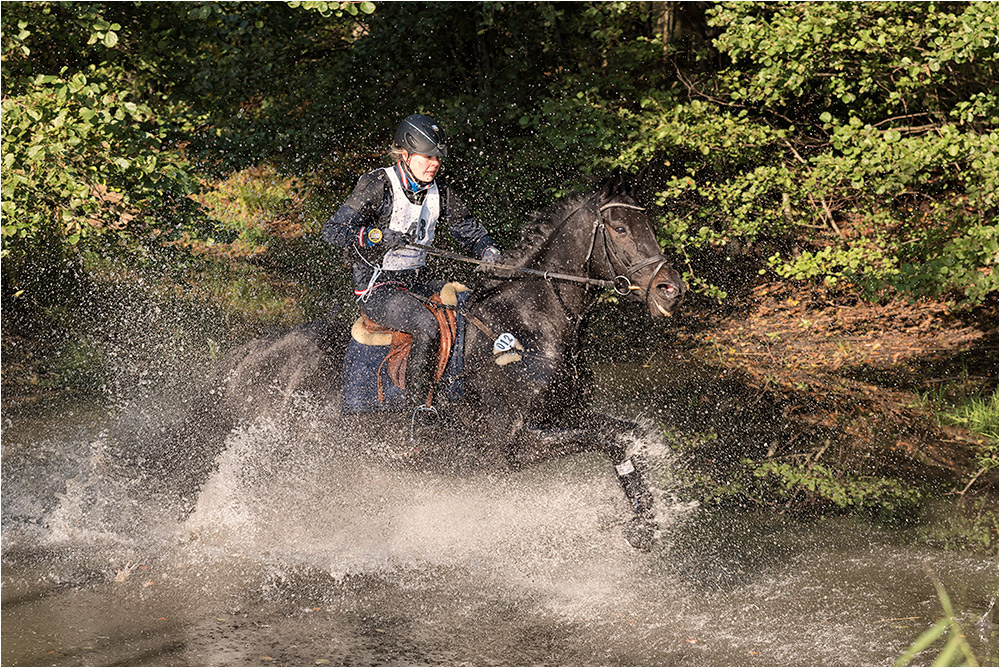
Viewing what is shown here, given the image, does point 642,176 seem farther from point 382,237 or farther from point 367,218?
point 382,237

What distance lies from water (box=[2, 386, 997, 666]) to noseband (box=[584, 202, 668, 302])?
1148 millimetres

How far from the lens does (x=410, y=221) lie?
22.3 feet

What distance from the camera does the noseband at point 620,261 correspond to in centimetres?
590

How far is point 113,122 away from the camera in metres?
9.09

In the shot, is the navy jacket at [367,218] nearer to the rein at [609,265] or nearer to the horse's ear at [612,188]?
the rein at [609,265]

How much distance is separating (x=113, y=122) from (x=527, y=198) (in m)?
5.20

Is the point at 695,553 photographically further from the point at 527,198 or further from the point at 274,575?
the point at 527,198

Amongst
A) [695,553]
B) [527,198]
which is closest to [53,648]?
[695,553]

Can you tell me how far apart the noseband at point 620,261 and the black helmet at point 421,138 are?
1248 millimetres

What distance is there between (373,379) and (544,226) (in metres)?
1.66

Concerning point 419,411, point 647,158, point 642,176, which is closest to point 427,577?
point 419,411

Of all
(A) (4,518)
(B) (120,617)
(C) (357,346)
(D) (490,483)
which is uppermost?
(C) (357,346)

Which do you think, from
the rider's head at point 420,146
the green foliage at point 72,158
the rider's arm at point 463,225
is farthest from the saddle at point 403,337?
the green foliage at point 72,158

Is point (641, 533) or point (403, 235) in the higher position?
point (403, 235)
